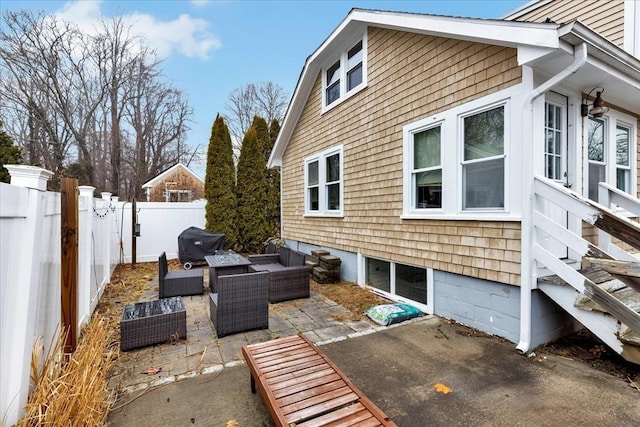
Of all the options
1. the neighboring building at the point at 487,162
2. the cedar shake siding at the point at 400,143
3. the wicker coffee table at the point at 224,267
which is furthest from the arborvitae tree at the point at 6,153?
the neighboring building at the point at 487,162

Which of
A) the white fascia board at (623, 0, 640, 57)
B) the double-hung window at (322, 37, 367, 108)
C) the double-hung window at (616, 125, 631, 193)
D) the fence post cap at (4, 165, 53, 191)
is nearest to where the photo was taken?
the fence post cap at (4, 165, 53, 191)

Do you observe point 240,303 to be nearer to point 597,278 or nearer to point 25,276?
point 25,276

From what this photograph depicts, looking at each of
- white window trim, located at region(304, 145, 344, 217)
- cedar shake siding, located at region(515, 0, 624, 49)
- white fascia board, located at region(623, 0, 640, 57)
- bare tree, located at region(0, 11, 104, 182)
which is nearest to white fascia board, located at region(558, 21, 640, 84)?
white fascia board, located at region(623, 0, 640, 57)

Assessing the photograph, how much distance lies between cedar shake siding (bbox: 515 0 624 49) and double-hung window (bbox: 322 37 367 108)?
4144mm

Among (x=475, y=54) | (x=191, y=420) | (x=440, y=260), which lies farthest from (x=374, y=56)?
(x=191, y=420)

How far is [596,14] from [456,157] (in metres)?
4.81

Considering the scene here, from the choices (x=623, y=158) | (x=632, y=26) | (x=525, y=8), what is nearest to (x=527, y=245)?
(x=623, y=158)

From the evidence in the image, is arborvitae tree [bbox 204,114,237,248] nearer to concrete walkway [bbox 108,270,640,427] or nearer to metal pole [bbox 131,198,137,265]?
metal pole [bbox 131,198,137,265]

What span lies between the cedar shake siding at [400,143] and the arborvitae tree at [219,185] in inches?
151

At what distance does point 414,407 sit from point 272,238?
972 cm

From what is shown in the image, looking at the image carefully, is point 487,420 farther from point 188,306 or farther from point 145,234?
point 145,234

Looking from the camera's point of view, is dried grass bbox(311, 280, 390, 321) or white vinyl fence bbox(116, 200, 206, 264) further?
white vinyl fence bbox(116, 200, 206, 264)

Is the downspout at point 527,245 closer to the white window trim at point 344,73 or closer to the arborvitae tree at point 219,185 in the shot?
the white window trim at point 344,73

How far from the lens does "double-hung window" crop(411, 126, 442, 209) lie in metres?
4.91
